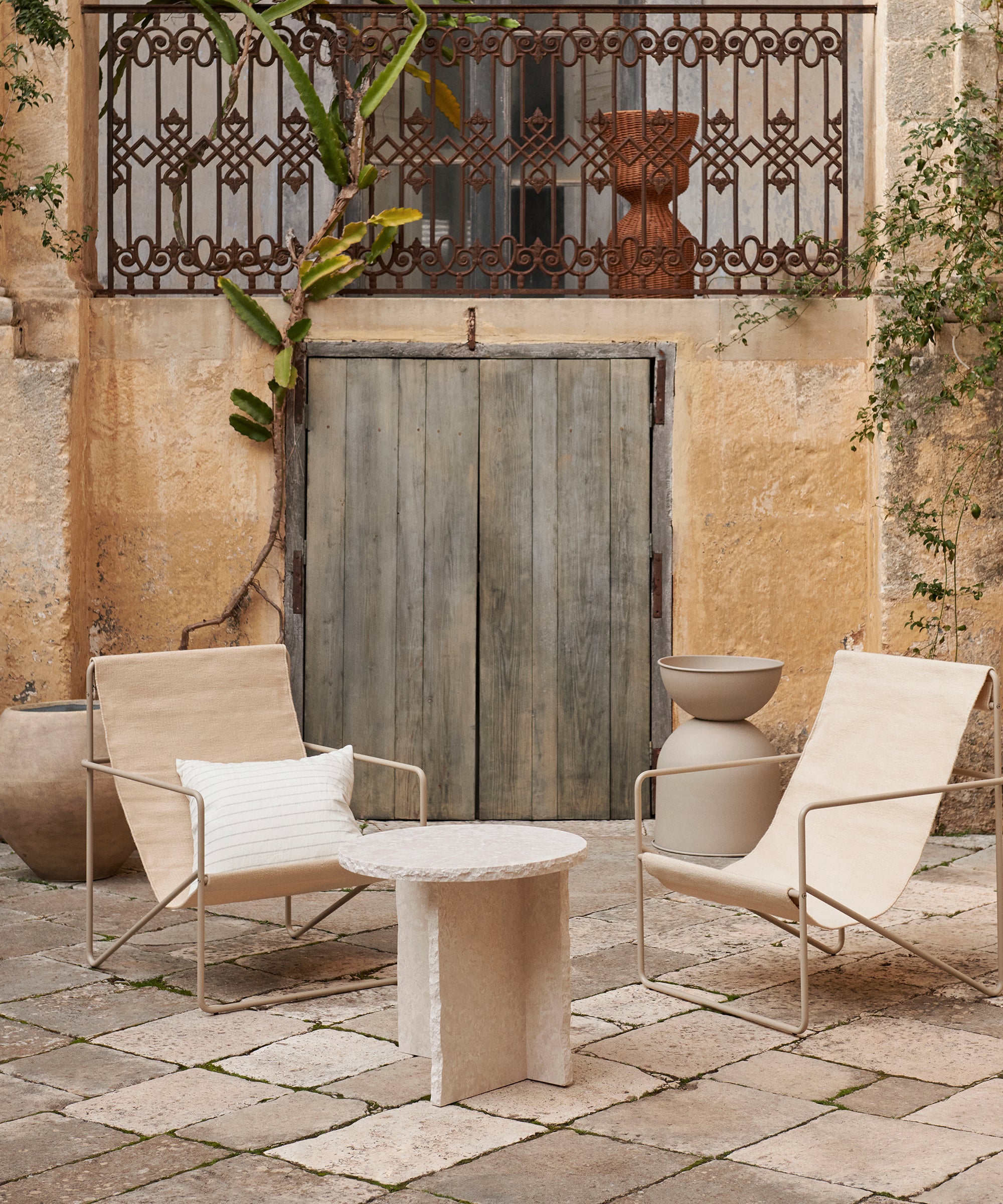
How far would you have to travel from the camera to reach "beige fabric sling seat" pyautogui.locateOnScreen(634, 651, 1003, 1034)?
3682 millimetres

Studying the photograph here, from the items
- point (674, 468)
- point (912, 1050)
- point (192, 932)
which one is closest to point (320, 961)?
point (192, 932)

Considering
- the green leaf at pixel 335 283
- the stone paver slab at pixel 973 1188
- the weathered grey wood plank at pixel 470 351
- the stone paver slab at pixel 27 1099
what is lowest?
the stone paver slab at pixel 27 1099

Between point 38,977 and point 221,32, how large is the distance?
410 centimetres

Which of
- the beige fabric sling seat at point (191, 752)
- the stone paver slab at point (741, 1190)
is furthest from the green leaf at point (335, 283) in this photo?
the stone paver slab at point (741, 1190)

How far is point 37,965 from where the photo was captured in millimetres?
4203

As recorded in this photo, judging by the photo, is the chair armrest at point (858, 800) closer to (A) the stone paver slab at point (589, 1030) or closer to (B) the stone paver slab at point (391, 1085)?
(A) the stone paver slab at point (589, 1030)

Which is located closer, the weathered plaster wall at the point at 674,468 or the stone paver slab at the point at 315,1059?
the stone paver slab at the point at 315,1059

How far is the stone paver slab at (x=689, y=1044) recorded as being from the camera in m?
3.40

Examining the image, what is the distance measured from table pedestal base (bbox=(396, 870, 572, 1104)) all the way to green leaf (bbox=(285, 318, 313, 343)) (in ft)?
11.1

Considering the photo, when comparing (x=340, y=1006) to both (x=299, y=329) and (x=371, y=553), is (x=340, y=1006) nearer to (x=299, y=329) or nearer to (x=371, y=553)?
(x=371, y=553)

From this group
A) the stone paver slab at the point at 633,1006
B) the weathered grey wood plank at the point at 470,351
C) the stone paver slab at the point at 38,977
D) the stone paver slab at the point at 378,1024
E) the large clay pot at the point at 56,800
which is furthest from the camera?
the weathered grey wood plank at the point at 470,351

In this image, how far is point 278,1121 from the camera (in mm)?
3043

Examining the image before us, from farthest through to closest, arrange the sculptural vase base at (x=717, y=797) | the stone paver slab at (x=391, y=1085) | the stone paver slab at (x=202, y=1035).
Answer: the sculptural vase base at (x=717, y=797) < the stone paver slab at (x=202, y=1035) < the stone paver slab at (x=391, y=1085)

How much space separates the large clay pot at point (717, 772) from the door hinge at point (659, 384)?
3.87 feet
